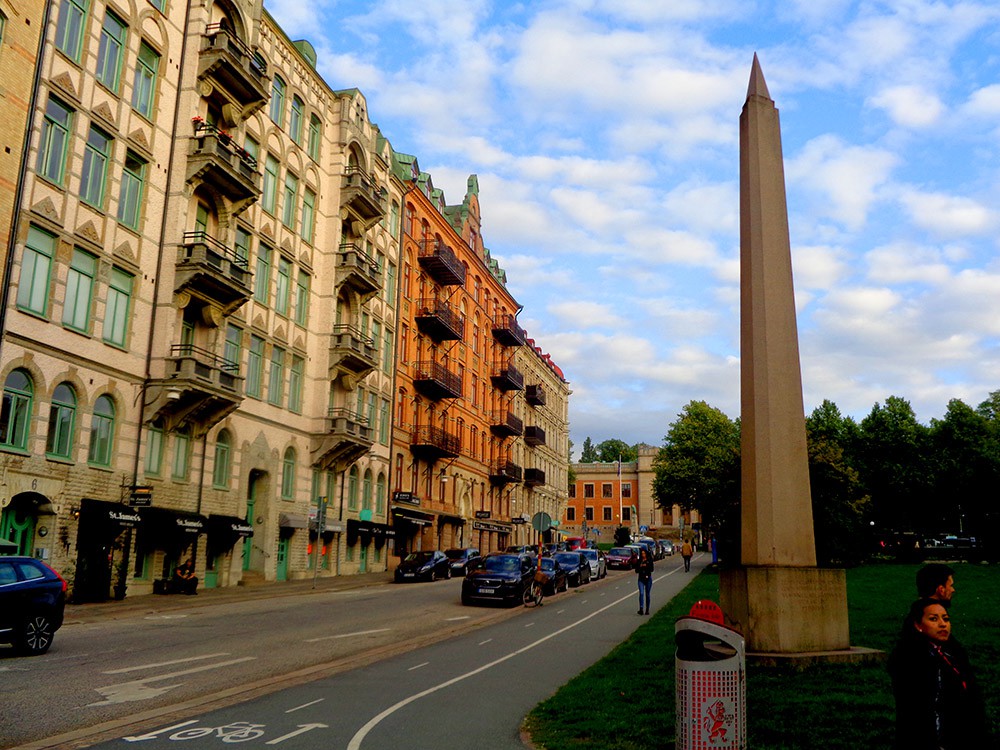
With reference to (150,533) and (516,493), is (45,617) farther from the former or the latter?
(516,493)

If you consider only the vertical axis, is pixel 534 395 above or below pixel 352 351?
above

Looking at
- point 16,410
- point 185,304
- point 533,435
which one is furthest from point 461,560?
point 533,435

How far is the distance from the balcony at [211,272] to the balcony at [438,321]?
1912 centimetres

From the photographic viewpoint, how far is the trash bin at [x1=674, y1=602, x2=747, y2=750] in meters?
6.50

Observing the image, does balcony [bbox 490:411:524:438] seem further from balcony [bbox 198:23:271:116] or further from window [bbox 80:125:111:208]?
window [bbox 80:125:111:208]

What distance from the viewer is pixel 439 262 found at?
50.5 m

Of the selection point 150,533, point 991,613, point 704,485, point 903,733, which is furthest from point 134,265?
point 704,485

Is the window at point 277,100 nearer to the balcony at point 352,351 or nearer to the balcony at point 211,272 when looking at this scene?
the balcony at point 211,272

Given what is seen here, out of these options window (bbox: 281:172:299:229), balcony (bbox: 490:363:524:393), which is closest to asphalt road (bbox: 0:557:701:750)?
window (bbox: 281:172:299:229)

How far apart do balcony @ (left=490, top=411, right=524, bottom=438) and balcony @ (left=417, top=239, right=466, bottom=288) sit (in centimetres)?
1380

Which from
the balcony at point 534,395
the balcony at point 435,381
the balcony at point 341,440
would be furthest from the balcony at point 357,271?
the balcony at point 534,395

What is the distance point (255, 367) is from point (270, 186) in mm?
7166

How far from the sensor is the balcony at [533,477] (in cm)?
7062

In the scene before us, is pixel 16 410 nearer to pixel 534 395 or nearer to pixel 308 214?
pixel 308 214
